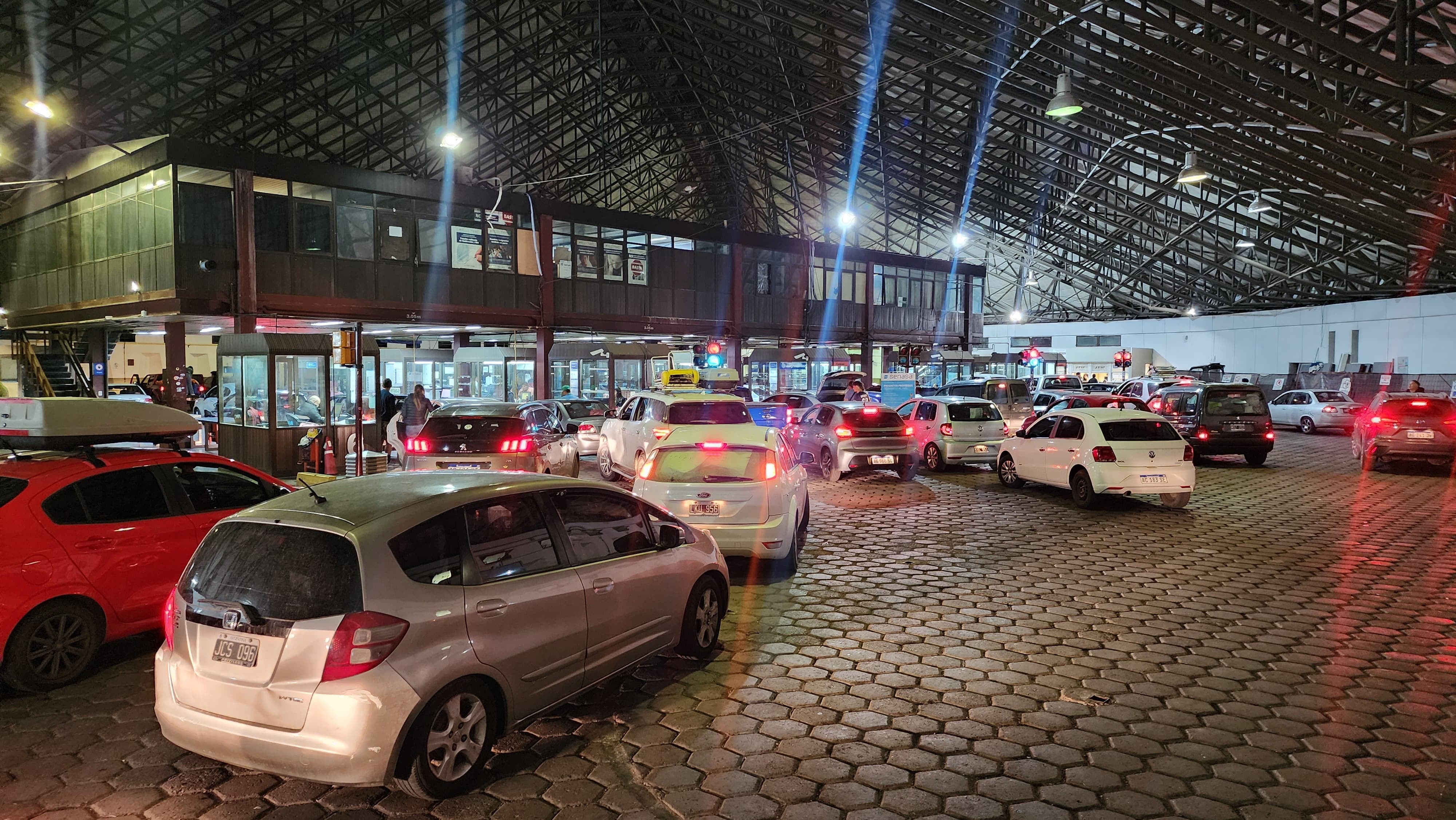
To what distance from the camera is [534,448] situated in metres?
12.9

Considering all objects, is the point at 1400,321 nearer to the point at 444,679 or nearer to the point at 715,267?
the point at 715,267

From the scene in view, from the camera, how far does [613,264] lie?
99.0 feet

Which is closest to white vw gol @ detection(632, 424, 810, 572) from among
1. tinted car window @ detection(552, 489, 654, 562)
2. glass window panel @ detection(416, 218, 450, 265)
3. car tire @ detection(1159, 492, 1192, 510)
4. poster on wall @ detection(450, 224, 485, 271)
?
tinted car window @ detection(552, 489, 654, 562)

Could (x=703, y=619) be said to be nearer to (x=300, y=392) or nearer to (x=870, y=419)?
(x=870, y=419)

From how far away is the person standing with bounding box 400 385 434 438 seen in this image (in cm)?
1936

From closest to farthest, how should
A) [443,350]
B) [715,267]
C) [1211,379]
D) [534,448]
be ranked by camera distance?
1. [534,448]
2. [443,350]
3. [715,267]
4. [1211,379]

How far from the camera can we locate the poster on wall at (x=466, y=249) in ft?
84.2

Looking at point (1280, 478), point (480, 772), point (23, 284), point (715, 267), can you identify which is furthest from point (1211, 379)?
point (23, 284)

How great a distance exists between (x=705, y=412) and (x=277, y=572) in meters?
10.6

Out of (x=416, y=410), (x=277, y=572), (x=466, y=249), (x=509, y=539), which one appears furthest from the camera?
(x=466, y=249)

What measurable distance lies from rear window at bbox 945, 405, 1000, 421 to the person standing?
1200cm

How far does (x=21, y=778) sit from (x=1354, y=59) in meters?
20.9

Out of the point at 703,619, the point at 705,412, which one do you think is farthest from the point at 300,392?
the point at 703,619

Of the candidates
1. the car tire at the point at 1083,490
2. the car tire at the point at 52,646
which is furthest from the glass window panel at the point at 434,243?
the car tire at the point at 52,646
